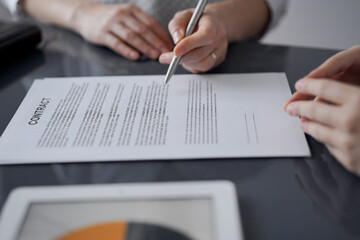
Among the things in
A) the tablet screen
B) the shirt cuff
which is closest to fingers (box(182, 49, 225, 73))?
the tablet screen

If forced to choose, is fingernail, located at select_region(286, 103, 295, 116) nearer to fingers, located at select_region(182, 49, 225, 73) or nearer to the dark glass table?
the dark glass table

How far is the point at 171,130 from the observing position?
0.50 meters

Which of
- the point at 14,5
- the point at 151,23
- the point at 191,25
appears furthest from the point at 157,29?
the point at 14,5

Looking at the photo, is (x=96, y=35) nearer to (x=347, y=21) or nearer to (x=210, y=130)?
(x=210, y=130)

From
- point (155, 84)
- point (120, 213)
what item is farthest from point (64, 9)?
point (120, 213)

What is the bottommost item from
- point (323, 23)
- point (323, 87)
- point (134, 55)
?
point (323, 23)

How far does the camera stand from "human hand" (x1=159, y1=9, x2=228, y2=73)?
61 centimetres

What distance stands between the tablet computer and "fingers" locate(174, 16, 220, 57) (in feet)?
0.91

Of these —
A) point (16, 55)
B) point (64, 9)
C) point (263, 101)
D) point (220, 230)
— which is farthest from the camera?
point (64, 9)

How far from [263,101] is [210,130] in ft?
0.37

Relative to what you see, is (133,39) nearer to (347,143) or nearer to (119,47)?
(119,47)

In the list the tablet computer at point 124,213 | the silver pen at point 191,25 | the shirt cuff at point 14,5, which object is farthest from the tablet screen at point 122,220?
the shirt cuff at point 14,5

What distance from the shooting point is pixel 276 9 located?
0.84 meters

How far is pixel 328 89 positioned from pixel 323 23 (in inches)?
57.1
